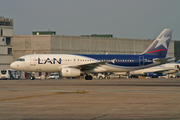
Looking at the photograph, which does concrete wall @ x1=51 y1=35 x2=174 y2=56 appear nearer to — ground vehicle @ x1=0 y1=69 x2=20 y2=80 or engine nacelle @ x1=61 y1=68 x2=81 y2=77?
ground vehicle @ x1=0 y1=69 x2=20 y2=80

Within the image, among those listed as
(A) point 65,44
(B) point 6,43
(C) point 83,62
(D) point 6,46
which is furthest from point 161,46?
(B) point 6,43

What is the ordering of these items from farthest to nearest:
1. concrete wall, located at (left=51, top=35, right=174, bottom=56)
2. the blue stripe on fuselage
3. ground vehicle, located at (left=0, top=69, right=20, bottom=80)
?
concrete wall, located at (left=51, top=35, right=174, bottom=56) → ground vehicle, located at (left=0, top=69, right=20, bottom=80) → the blue stripe on fuselage

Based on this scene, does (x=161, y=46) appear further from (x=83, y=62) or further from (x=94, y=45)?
(x=94, y=45)

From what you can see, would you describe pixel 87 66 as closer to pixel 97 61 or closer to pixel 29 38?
pixel 97 61

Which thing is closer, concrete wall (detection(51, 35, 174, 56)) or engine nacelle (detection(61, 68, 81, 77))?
engine nacelle (detection(61, 68, 81, 77))

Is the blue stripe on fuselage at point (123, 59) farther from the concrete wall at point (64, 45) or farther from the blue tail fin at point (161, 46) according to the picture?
the concrete wall at point (64, 45)

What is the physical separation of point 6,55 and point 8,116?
283ft

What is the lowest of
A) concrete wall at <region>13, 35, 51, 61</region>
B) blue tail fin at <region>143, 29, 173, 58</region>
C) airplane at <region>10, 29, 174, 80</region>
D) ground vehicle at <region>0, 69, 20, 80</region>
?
ground vehicle at <region>0, 69, 20, 80</region>

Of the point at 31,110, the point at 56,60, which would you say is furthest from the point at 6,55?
the point at 31,110

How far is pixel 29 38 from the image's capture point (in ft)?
311

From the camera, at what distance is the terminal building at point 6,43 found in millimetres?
93562

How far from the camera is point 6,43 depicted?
9512 centimetres

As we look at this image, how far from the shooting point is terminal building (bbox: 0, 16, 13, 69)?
93.6m

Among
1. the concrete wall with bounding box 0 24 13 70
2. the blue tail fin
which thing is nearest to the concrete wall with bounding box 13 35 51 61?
the concrete wall with bounding box 0 24 13 70
